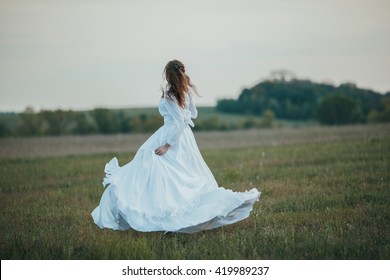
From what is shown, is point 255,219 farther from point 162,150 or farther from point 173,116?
point 173,116

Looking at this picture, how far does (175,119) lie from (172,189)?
1.00 meters

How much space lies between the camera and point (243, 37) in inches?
838

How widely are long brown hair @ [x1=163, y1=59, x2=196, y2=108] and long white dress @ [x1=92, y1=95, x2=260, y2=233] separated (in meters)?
0.11

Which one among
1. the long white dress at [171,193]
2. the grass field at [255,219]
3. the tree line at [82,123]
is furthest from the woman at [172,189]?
the tree line at [82,123]

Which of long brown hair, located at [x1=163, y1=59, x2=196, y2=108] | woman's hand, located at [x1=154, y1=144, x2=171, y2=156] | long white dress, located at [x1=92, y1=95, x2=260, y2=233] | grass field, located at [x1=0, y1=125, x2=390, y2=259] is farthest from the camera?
woman's hand, located at [x1=154, y1=144, x2=171, y2=156]

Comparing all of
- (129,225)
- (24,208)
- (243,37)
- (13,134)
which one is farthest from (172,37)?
(13,134)

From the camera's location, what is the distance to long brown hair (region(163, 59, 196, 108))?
7.63m

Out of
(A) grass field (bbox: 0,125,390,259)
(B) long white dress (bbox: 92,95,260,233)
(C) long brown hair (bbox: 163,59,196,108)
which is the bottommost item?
(A) grass field (bbox: 0,125,390,259)

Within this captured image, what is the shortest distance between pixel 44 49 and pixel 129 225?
12.9 meters

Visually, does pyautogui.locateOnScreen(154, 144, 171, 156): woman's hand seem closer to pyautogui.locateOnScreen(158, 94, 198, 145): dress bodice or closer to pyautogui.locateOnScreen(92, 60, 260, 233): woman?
pyautogui.locateOnScreen(92, 60, 260, 233): woman

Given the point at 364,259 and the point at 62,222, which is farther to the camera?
the point at 62,222

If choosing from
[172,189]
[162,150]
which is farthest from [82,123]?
[172,189]

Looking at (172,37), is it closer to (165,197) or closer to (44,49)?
(44,49)

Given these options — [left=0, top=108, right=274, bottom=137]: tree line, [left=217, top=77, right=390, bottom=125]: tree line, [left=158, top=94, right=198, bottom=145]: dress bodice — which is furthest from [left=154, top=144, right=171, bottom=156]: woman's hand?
[left=217, top=77, right=390, bottom=125]: tree line
